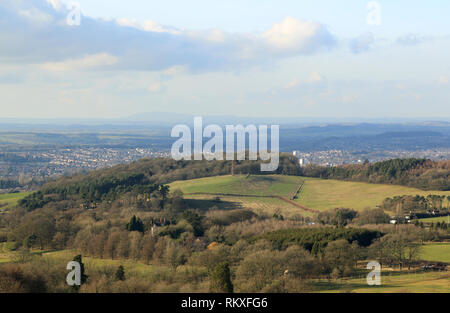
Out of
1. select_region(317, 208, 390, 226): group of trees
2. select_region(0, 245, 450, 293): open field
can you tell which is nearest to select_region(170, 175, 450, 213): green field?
select_region(317, 208, 390, 226): group of trees

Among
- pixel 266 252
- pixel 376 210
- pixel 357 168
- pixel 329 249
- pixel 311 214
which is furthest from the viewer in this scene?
pixel 357 168

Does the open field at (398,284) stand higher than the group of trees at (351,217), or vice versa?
the open field at (398,284)

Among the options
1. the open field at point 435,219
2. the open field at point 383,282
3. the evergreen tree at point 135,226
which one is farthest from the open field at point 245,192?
the open field at point 383,282

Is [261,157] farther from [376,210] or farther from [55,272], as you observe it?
[55,272]

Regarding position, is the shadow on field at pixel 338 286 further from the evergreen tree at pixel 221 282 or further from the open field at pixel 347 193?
the open field at pixel 347 193

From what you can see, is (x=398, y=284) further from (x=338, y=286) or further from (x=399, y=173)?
(x=399, y=173)

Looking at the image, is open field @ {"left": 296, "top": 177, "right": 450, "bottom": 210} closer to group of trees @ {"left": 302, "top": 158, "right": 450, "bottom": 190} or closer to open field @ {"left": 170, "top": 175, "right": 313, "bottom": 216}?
open field @ {"left": 170, "top": 175, "right": 313, "bottom": 216}

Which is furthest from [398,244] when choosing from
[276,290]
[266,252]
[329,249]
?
[276,290]
